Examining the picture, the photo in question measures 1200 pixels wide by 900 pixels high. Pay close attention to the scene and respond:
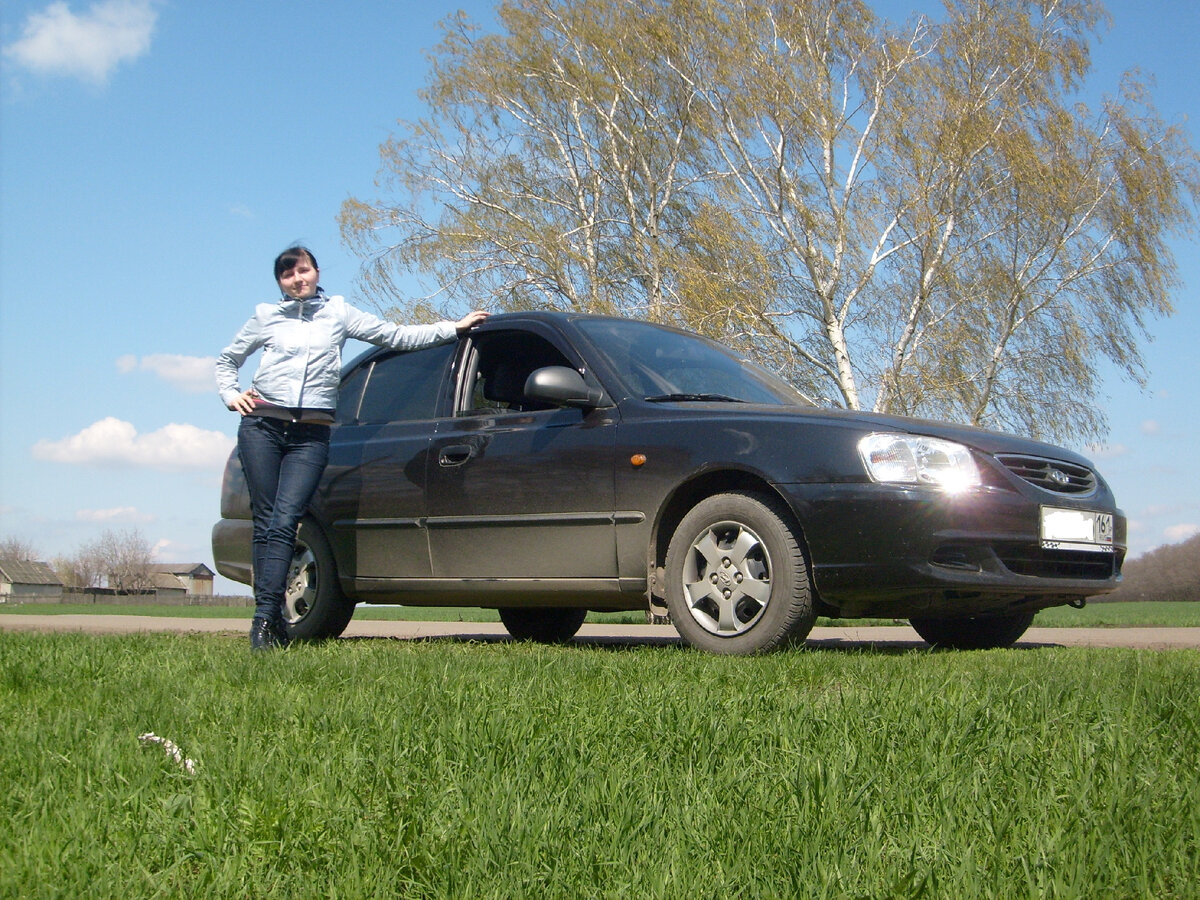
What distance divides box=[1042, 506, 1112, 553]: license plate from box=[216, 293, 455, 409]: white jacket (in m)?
3.34

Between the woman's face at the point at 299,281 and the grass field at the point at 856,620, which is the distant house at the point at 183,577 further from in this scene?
the woman's face at the point at 299,281

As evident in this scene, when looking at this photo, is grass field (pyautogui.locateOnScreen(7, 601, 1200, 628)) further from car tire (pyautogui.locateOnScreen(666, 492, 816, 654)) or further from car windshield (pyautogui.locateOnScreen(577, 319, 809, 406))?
car tire (pyautogui.locateOnScreen(666, 492, 816, 654))

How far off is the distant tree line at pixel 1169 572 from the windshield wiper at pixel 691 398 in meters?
57.2

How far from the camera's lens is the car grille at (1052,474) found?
5820 millimetres

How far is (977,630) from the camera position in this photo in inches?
283

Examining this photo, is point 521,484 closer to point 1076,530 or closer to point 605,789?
point 1076,530

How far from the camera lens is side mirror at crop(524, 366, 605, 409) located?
6078 mm

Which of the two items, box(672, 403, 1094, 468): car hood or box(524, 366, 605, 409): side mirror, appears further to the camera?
box(524, 366, 605, 409): side mirror

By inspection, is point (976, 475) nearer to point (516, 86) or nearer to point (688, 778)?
point (688, 778)

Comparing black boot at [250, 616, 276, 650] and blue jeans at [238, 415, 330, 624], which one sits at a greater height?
blue jeans at [238, 415, 330, 624]

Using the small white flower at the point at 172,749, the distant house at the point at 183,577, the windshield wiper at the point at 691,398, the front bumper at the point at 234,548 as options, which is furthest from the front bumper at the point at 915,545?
the distant house at the point at 183,577

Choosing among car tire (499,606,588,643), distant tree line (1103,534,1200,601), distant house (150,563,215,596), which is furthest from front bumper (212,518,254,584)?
distant house (150,563,215,596)

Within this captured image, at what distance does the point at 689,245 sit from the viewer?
87.2ft

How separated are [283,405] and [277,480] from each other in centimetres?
43
